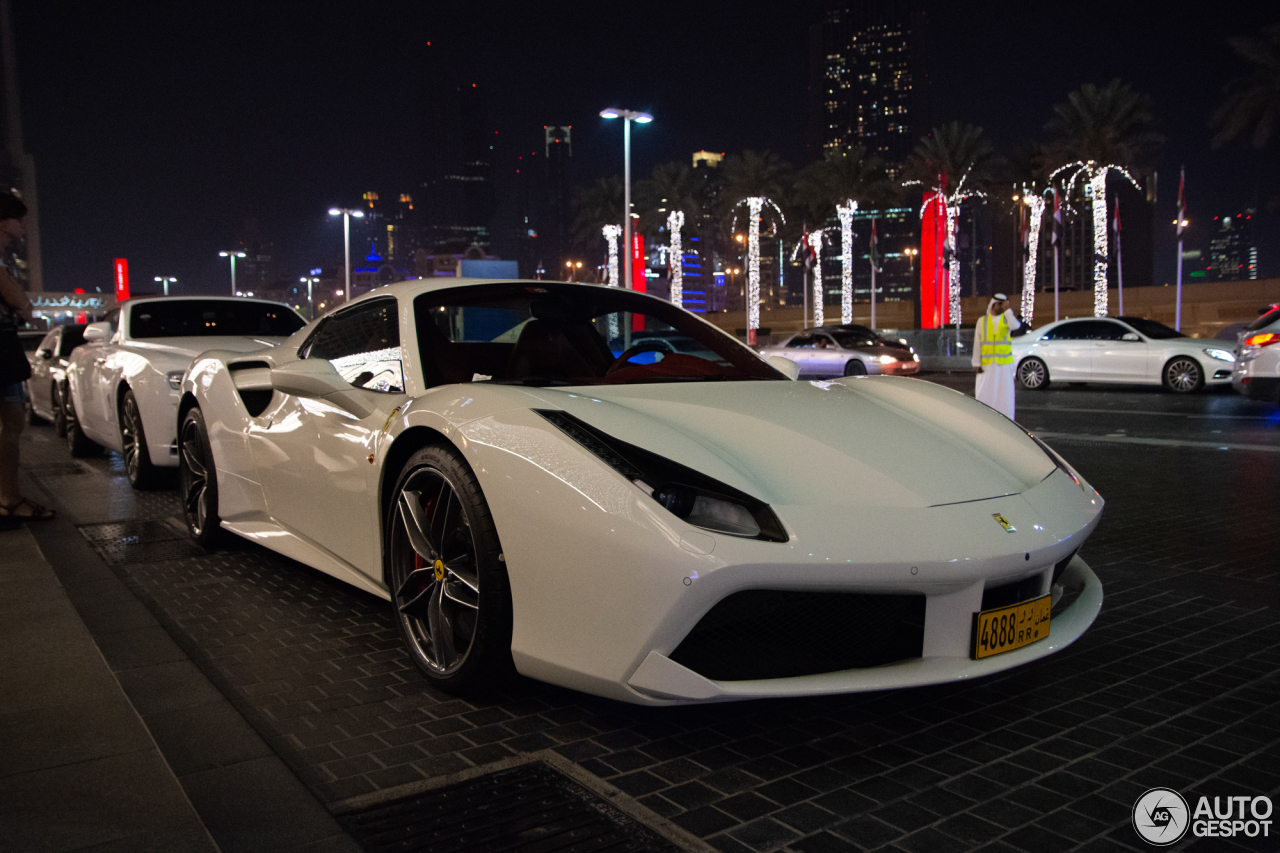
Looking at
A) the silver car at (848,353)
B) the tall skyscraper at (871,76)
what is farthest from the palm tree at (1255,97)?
the tall skyscraper at (871,76)

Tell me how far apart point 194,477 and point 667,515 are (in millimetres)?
3920

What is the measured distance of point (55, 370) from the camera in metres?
10.8

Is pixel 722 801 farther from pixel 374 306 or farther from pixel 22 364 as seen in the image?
pixel 22 364

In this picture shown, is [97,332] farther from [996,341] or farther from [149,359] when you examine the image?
[996,341]

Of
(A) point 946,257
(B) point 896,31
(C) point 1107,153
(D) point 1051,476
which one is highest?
(B) point 896,31

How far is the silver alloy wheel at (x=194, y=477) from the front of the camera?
511 cm

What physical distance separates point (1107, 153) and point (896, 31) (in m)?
165

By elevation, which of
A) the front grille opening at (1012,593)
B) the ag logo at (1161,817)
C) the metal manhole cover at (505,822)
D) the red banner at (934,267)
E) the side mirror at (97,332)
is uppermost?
the red banner at (934,267)

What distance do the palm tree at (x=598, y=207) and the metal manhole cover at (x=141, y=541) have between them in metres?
45.2

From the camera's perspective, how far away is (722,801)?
2.32m

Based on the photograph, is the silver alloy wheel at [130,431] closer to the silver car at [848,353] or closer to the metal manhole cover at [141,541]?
the metal manhole cover at [141,541]

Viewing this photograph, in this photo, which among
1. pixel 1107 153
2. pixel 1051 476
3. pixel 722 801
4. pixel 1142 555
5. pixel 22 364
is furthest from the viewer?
pixel 1107 153

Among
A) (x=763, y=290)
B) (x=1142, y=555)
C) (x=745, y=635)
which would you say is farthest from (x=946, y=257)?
(x=763, y=290)

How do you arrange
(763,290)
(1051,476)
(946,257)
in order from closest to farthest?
(1051,476)
(946,257)
(763,290)
